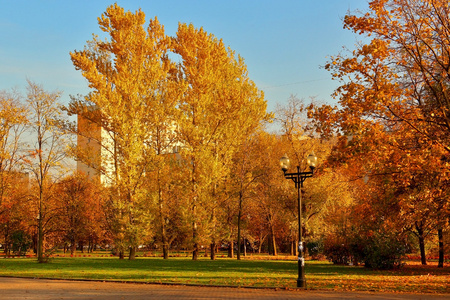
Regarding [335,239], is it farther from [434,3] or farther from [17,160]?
[17,160]

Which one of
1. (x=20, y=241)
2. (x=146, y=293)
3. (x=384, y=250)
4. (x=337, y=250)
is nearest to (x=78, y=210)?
(x=20, y=241)

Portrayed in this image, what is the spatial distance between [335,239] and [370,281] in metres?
10.6

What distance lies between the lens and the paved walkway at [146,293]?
12.9m

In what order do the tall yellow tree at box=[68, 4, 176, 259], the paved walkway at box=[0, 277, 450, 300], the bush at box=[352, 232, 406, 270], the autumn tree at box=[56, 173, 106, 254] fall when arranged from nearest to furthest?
the paved walkway at box=[0, 277, 450, 300]
the bush at box=[352, 232, 406, 270]
the tall yellow tree at box=[68, 4, 176, 259]
the autumn tree at box=[56, 173, 106, 254]

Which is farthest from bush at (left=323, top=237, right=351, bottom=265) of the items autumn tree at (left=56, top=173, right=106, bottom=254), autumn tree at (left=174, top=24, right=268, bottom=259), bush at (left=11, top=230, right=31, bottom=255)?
bush at (left=11, top=230, right=31, bottom=255)

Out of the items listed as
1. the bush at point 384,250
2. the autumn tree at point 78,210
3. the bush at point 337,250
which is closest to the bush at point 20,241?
the autumn tree at point 78,210

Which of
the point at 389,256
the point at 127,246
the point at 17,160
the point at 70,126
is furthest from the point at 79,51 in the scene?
the point at 389,256

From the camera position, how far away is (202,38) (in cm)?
3344

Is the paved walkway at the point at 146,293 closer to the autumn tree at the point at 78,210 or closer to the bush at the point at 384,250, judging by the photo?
the bush at the point at 384,250

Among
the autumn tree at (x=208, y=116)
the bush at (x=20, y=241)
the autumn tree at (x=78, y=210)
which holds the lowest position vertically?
the bush at (x=20, y=241)

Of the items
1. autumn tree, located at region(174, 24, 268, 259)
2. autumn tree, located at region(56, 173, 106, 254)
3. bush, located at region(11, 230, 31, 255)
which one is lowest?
bush, located at region(11, 230, 31, 255)

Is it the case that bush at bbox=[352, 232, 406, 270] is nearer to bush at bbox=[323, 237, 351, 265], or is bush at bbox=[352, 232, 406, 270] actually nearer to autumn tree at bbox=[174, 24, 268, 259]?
bush at bbox=[323, 237, 351, 265]

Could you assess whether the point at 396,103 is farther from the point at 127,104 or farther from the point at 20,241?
the point at 20,241

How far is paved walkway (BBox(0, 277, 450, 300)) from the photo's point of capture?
12.9 meters
